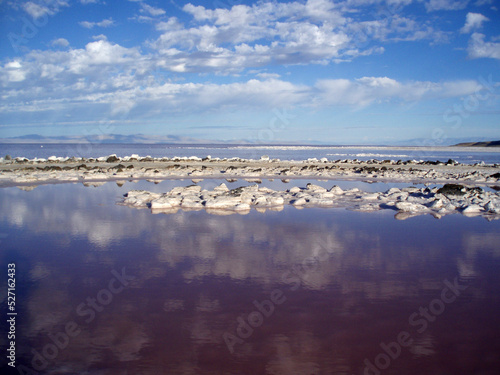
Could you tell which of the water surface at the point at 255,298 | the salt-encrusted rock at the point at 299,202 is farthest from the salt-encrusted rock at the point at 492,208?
the salt-encrusted rock at the point at 299,202

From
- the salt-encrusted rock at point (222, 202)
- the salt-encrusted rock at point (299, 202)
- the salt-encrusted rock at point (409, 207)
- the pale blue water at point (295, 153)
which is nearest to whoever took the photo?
the salt-encrusted rock at point (409, 207)

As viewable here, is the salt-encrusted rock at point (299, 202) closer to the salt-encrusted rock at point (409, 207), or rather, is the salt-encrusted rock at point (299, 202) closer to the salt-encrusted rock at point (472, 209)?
the salt-encrusted rock at point (409, 207)

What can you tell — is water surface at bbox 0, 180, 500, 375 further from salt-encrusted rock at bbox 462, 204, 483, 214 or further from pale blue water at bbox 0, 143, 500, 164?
pale blue water at bbox 0, 143, 500, 164

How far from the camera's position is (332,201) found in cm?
1588

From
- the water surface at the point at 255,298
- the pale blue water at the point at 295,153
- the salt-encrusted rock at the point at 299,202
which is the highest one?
the pale blue water at the point at 295,153

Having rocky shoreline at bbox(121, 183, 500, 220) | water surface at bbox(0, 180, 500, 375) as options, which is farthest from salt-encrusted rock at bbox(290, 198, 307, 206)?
water surface at bbox(0, 180, 500, 375)

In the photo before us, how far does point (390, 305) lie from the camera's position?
583 cm

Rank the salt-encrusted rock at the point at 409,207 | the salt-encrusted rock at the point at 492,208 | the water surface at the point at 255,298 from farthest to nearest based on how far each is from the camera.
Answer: the salt-encrusted rock at the point at 409,207, the salt-encrusted rock at the point at 492,208, the water surface at the point at 255,298

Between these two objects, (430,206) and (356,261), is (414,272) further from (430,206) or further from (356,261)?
(430,206)

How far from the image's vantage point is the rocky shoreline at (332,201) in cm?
1377

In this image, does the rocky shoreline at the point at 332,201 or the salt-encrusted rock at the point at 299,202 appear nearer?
the rocky shoreline at the point at 332,201

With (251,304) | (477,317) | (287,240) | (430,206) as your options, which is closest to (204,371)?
(251,304)

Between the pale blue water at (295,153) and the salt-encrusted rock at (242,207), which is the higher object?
the pale blue water at (295,153)

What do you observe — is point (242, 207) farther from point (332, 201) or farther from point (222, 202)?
point (332, 201)
